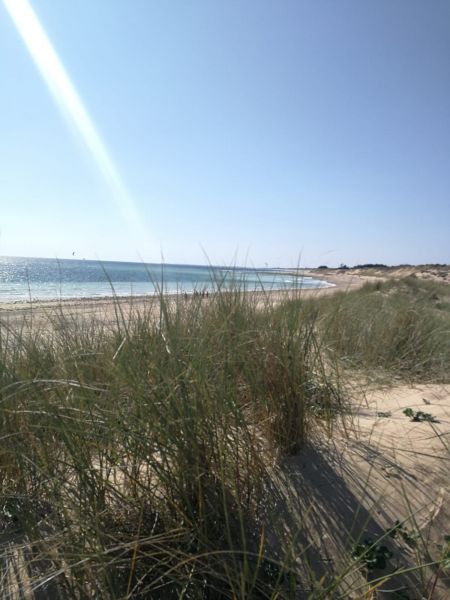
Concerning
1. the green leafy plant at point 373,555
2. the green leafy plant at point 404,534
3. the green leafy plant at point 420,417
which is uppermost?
the green leafy plant at point 420,417

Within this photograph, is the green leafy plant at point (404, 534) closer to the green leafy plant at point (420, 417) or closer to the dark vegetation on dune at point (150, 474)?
the dark vegetation on dune at point (150, 474)

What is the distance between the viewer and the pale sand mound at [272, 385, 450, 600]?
3.88 ft

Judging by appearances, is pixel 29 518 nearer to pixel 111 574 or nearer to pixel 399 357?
pixel 111 574

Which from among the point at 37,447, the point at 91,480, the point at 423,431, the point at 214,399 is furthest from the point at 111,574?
the point at 423,431

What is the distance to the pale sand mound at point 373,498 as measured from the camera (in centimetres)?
118

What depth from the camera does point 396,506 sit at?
1458 mm

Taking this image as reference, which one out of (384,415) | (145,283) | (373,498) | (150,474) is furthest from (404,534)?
(145,283)

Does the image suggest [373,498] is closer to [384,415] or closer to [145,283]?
[384,415]

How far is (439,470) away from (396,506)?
15.4 inches

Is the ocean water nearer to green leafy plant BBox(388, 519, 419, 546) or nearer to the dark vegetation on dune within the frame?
the dark vegetation on dune

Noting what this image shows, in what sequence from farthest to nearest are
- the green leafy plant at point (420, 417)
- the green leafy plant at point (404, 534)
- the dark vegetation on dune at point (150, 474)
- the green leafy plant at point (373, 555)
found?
the green leafy plant at point (420, 417) → the green leafy plant at point (404, 534) → the green leafy plant at point (373, 555) → the dark vegetation on dune at point (150, 474)

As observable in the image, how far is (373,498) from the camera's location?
1490mm

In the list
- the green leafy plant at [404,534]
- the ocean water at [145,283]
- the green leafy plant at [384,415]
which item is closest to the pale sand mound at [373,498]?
the green leafy plant at [404,534]

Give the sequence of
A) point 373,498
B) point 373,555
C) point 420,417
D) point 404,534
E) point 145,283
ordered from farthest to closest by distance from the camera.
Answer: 1. point 145,283
2. point 420,417
3. point 373,498
4. point 404,534
5. point 373,555
